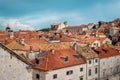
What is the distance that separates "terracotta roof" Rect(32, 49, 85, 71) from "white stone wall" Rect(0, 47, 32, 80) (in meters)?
16.4

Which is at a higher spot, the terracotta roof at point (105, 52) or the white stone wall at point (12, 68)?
the white stone wall at point (12, 68)

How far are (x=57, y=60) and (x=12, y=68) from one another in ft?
71.3

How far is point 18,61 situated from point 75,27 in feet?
547

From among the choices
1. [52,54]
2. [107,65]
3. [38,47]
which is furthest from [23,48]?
[107,65]

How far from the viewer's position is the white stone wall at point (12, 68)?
24.0 metres

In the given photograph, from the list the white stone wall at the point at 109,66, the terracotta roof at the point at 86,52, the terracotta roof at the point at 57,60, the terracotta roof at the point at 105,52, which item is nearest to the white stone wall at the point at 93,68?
the terracotta roof at the point at 86,52

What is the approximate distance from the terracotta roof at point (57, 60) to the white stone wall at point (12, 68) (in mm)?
16419

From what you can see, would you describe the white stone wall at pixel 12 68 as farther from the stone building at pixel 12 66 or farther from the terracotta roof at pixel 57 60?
the terracotta roof at pixel 57 60

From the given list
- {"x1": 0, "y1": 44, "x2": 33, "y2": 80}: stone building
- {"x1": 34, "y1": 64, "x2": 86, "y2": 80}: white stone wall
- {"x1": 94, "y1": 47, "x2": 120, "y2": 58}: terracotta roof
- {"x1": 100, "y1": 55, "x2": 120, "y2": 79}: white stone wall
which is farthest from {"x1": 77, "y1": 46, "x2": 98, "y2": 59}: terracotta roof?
{"x1": 0, "y1": 44, "x2": 33, "y2": 80}: stone building

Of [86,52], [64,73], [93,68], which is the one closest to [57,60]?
[64,73]

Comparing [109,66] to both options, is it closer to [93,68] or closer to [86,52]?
[93,68]

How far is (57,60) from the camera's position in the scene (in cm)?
4581

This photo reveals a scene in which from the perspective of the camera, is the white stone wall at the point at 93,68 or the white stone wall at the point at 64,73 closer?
the white stone wall at the point at 64,73

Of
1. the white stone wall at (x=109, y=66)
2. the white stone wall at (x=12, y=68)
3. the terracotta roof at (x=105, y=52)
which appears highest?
the white stone wall at (x=12, y=68)
